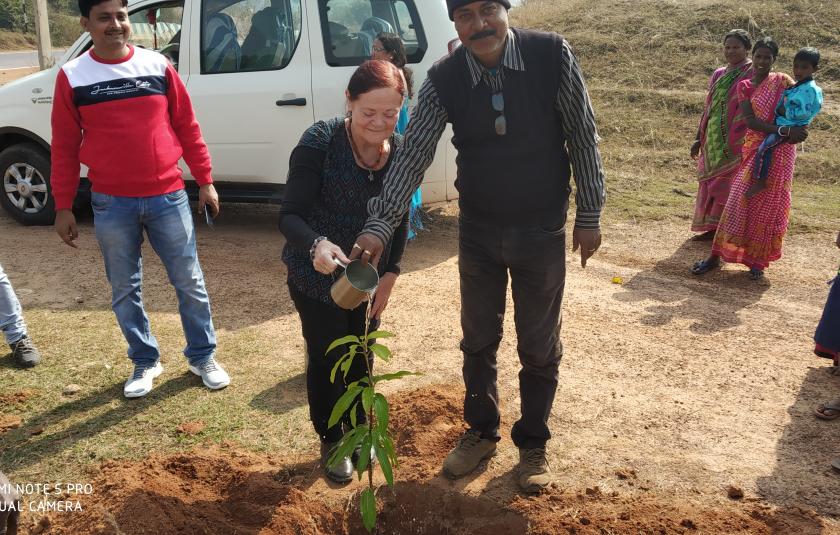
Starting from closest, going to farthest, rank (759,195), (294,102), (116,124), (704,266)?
1. (116,124)
2. (759,195)
3. (704,266)
4. (294,102)

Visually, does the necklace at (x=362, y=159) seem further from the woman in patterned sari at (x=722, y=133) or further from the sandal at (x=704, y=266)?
the woman in patterned sari at (x=722, y=133)

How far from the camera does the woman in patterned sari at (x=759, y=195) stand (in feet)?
18.3

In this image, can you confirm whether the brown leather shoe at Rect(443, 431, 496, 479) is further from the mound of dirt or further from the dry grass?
the dry grass

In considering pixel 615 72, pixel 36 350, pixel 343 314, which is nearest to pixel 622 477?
pixel 343 314

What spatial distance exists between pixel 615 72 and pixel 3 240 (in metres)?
9.60

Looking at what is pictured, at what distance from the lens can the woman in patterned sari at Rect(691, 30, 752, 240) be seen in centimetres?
610

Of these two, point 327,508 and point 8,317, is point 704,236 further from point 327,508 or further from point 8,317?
point 8,317

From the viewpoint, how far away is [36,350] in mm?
4340

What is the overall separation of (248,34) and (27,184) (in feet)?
8.53

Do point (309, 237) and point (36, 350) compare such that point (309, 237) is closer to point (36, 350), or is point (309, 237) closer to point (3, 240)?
point (36, 350)

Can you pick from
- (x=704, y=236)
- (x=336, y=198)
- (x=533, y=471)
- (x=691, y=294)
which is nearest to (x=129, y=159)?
(x=336, y=198)

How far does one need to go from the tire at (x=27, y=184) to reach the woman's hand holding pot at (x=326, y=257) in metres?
5.30

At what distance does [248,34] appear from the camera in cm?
633

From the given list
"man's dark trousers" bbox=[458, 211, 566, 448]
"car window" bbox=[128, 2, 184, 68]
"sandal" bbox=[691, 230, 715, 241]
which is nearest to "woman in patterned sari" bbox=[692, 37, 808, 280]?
"sandal" bbox=[691, 230, 715, 241]
